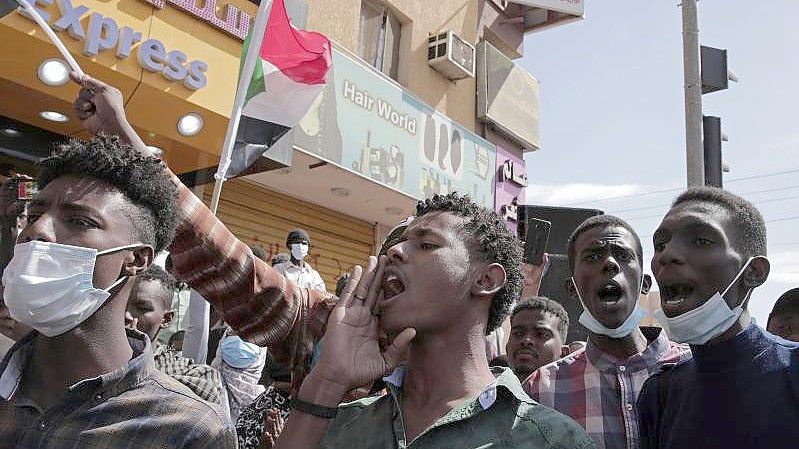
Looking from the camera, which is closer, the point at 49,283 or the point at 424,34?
the point at 49,283

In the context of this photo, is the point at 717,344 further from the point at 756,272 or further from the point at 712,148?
the point at 712,148

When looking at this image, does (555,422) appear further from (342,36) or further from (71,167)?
(342,36)

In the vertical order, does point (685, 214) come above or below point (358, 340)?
above

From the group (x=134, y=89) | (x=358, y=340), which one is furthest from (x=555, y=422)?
(x=134, y=89)

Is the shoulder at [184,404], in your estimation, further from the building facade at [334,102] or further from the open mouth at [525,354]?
the building facade at [334,102]

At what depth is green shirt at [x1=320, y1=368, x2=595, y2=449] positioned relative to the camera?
6.34ft

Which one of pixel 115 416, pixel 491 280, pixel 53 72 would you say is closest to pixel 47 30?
pixel 115 416

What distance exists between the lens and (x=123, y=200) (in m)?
2.18

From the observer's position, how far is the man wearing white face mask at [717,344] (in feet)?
6.71

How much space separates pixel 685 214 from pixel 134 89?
5732 millimetres

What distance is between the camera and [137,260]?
2158 millimetres

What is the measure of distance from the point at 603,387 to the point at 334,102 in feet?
25.6

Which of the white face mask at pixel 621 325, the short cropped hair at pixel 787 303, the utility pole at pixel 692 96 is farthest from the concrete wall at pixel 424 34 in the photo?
the white face mask at pixel 621 325

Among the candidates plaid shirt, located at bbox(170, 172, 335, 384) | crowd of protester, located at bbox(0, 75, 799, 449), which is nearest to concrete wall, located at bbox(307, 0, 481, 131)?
plaid shirt, located at bbox(170, 172, 335, 384)
